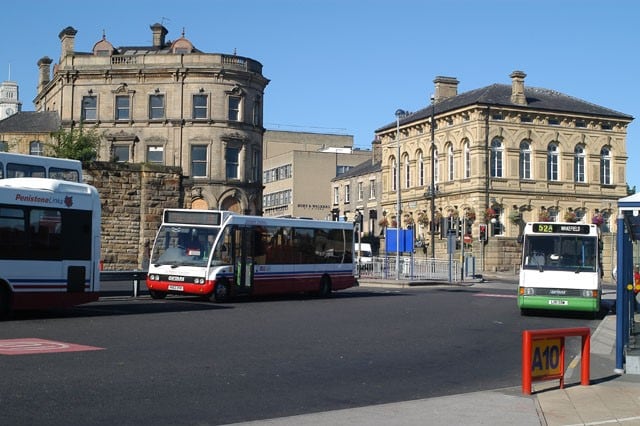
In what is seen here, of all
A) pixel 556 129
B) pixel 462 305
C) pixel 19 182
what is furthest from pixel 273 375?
pixel 556 129

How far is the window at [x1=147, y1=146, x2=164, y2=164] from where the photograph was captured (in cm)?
6625

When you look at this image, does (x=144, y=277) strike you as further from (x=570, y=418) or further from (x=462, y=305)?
(x=570, y=418)

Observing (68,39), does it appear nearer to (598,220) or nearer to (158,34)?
(158,34)

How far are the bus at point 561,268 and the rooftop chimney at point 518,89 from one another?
49.4 meters

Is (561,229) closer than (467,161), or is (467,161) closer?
(561,229)

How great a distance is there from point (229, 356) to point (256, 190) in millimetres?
53122

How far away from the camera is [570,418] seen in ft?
32.6

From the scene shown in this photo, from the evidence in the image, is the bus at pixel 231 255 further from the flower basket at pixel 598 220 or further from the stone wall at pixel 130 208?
the flower basket at pixel 598 220

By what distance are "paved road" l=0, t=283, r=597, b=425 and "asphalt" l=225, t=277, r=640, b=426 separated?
19.0 inches

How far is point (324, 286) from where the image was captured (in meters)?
33.0

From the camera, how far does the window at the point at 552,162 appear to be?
245 feet

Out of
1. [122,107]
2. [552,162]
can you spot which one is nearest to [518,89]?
[552,162]

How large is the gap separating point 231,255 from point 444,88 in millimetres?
56766

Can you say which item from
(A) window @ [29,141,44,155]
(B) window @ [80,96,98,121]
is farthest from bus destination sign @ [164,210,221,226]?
(A) window @ [29,141,44,155]
